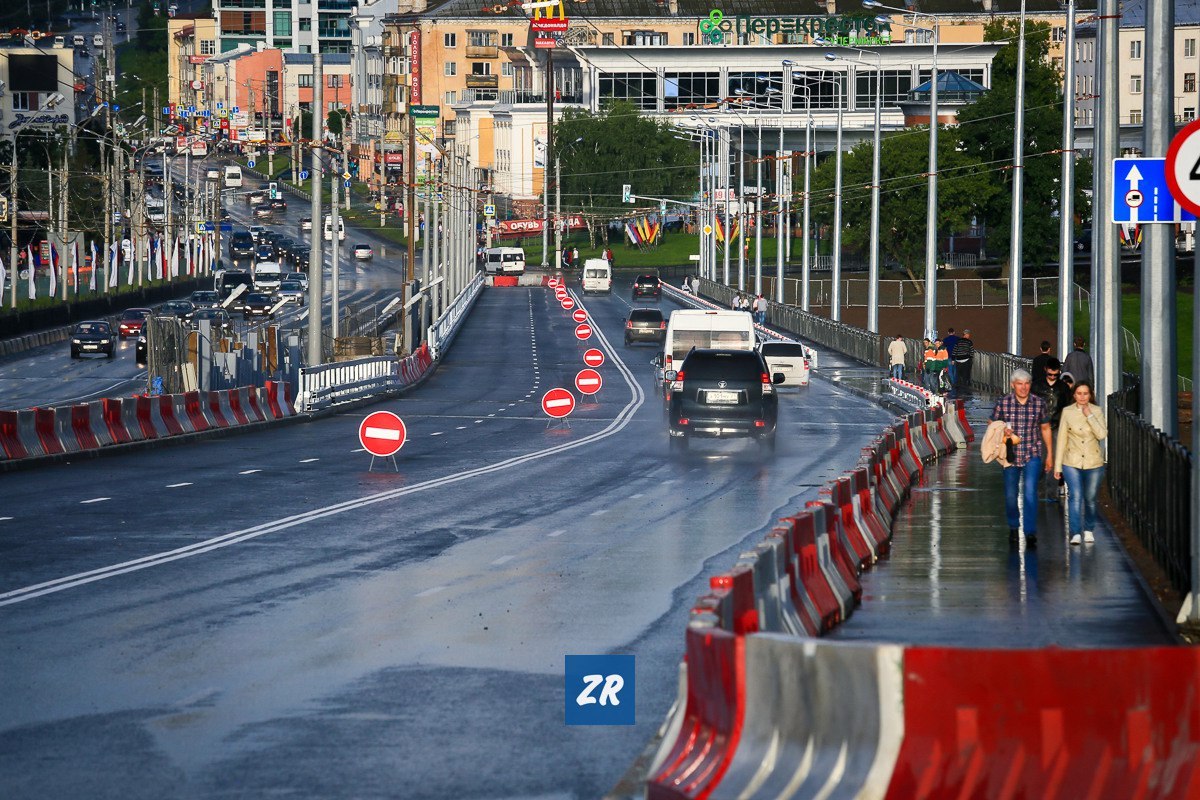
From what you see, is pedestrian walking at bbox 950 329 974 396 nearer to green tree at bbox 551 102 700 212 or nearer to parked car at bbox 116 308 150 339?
parked car at bbox 116 308 150 339

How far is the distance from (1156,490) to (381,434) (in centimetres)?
1444

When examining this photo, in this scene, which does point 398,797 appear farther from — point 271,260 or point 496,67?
point 496,67

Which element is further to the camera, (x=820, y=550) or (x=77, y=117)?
(x=77, y=117)

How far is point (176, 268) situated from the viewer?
124 metres

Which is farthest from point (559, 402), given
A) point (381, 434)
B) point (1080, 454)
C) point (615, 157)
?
point (615, 157)

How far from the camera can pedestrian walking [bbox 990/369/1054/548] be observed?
20.5m

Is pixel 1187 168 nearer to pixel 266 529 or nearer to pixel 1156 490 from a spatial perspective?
pixel 1156 490

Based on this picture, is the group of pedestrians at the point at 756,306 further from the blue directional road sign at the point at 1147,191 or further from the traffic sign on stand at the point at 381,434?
the blue directional road sign at the point at 1147,191

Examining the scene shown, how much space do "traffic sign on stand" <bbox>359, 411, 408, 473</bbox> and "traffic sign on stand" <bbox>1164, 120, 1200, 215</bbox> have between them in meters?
18.9

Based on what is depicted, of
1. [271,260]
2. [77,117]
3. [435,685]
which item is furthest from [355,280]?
[435,685]

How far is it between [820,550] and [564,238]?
15382cm

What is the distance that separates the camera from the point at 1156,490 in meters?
18.9

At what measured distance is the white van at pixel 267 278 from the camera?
11462 cm

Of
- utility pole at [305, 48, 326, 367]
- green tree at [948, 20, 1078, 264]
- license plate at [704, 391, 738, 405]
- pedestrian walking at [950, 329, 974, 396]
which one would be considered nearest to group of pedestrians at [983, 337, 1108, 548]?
license plate at [704, 391, 738, 405]
